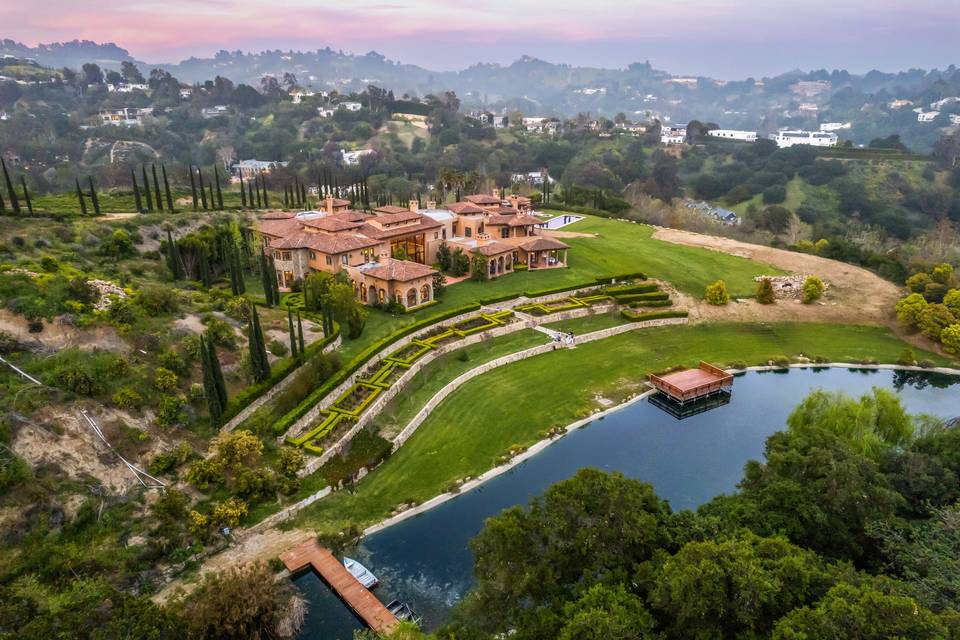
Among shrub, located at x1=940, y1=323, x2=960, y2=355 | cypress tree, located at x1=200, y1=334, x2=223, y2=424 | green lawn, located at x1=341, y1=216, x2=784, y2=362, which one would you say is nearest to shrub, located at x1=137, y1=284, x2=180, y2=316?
cypress tree, located at x1=200, y1=334, x2=223, y2=424

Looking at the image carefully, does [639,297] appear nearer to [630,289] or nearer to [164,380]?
[630,289]

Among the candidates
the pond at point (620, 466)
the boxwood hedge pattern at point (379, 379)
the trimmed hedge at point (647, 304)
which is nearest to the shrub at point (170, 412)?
the boxwood hedge pattern at point (379, 379)

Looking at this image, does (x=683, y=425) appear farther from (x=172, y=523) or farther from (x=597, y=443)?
(x=172, y=523)

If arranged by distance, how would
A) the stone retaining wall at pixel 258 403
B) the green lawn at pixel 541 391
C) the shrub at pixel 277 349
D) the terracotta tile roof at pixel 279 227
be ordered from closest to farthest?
the green lawn at pixel 541 391 < the stone retaining wall at pixel 258 403 < the shrub at pixel 277 349 < the terracotta tile roof at pixel 279 227

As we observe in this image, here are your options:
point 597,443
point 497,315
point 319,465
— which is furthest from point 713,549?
point 497,315

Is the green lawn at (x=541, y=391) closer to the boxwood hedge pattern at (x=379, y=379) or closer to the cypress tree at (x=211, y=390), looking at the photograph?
the boxwood hedge pattern at (x=379, y=379)

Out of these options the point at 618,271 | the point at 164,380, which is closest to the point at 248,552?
the point at 164,380

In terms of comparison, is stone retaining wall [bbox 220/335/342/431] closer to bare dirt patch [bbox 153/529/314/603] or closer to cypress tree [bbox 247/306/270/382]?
cypress tree [bbox 247/306/270/382]
